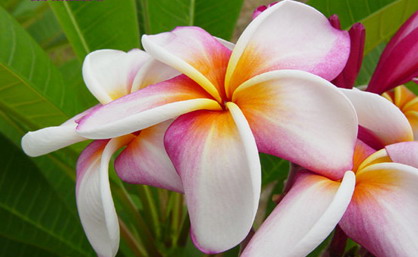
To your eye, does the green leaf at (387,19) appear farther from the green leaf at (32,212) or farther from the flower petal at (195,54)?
the green leaf at (32,212)

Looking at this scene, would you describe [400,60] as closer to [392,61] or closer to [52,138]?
[392,61]

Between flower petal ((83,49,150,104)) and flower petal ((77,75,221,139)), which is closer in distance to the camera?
flower petal ((77,75,221,139))

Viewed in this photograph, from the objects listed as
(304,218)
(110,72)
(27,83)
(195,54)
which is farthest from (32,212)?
(304,218)

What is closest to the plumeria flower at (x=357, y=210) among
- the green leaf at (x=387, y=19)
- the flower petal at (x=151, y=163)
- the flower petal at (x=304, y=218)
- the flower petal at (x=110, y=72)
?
the flower petal at (x=304, y=218)

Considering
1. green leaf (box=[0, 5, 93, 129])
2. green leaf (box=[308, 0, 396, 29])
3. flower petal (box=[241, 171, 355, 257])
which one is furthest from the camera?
green leaf (box=[308, 0, 396, 29])

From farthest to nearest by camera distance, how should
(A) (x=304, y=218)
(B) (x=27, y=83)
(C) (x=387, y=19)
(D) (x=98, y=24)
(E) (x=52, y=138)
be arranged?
(D) (x=98, y=24)
(C) (x=387, y=19)
(B) (x=27, y=83)
(E) (x=52, y=138)
(A) (x=304, y=218)

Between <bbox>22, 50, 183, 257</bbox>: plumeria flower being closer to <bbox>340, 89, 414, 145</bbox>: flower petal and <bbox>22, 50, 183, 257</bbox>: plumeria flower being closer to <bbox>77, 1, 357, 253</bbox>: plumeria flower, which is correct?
<bbox>77, 1, 357, 253</bbox>: plumeria flower

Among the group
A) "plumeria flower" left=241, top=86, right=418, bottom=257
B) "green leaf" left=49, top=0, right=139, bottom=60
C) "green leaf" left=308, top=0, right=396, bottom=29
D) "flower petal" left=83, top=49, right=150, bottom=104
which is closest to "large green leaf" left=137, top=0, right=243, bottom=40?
"green leaf" left=49, top=0, right=139, bottom=60
